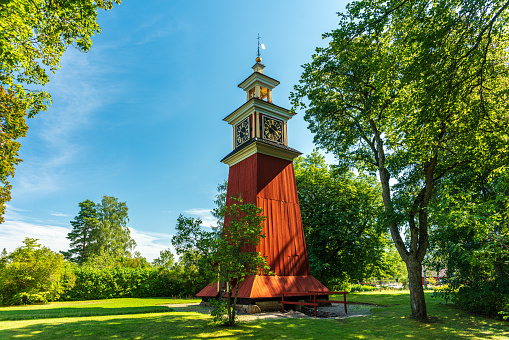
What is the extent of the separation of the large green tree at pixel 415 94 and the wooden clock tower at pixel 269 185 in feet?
10.9

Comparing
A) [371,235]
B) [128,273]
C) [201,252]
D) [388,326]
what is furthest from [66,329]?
[371,235]

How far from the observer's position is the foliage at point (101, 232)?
40.3m

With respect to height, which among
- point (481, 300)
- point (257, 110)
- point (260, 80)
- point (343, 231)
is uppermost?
point (260, 80)

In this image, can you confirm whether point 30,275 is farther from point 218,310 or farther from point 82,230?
point 82,230

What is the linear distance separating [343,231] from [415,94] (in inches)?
505

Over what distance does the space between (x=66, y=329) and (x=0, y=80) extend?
6534 mm

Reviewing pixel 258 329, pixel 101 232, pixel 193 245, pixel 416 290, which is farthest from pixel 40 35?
pixel 101 232

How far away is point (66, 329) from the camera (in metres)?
7.74

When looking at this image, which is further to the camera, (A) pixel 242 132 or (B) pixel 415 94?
(A) pixel 242 132

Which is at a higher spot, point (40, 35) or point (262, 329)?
point (40, 35)

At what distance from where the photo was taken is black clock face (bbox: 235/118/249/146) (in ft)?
58.5

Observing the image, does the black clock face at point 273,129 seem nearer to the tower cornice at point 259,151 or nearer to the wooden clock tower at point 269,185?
the wooden clock tower at point 269,185

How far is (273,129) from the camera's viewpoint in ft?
58.6

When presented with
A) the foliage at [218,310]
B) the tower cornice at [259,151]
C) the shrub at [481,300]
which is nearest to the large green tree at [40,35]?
the foliage at [218,310]
